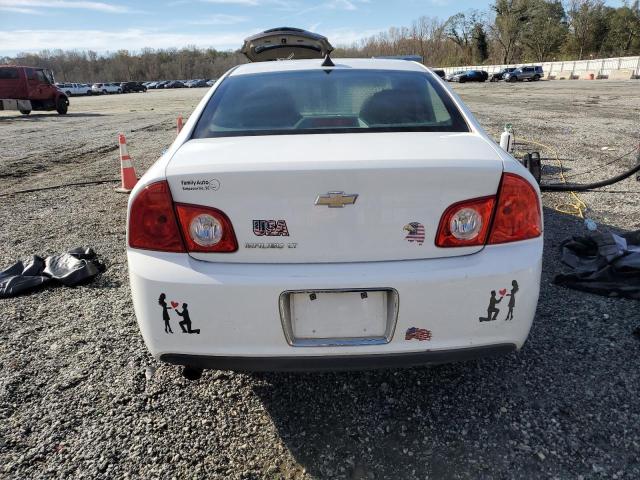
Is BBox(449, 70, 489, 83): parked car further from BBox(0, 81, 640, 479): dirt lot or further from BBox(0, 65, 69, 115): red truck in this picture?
BBox(0, 81, 640, 479): dirt lot

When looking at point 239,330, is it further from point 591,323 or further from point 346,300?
point 591,323

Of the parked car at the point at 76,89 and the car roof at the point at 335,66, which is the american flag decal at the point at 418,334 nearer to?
the car roof at the point at 335,66

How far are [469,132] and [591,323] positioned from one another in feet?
4.91

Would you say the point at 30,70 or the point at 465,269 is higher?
the point at 30,70

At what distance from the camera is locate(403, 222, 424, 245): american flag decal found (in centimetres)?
172

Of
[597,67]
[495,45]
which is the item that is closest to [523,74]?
[597,67]

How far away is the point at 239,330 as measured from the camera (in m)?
1.75

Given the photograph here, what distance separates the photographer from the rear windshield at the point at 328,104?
90.2 inches

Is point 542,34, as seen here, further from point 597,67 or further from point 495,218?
point 495,218

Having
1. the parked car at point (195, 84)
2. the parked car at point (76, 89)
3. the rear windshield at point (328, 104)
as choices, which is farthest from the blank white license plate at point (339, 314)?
the parked car at point (195, 84)

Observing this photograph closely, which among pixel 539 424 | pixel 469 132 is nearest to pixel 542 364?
pixel 539 424

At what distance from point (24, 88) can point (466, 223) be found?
2559 centimetres

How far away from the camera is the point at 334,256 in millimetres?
1729

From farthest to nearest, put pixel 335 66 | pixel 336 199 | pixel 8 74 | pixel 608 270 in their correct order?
pixel 8 74
pixel 608 270
pixel 335 66
pixel 336 199
